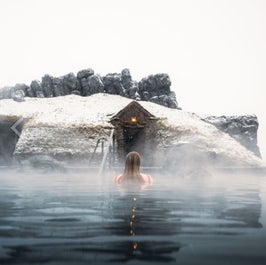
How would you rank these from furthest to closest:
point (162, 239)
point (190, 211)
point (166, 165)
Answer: point (166, 165) → point (190, 211) → point (162, 239)

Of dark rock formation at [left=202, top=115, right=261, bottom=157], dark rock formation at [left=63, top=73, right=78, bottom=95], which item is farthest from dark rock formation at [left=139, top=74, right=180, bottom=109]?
dark rock formation at [left=202, top=115, right=261, bottom=157]

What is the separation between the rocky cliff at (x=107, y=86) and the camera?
79750 mm

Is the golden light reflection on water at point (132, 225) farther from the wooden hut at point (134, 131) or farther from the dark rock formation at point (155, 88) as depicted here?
the dark rock formation at point (155, 88)

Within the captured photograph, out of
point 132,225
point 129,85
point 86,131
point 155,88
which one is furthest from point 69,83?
point 132,225

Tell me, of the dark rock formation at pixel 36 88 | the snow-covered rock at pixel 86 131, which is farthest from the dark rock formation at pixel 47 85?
the snow-covered rock at pixel 86 131

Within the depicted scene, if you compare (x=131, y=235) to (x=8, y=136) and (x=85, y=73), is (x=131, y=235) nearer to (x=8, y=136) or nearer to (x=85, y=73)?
(x=8, y=136)

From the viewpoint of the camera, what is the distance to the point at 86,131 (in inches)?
1951

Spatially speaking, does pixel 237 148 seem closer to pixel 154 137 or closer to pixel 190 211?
pixel 154 137

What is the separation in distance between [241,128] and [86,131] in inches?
1135

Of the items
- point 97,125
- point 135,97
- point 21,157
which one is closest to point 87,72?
point 135,97

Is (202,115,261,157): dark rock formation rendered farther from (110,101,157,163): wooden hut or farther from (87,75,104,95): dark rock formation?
(87,75,104,95): dark rock formation

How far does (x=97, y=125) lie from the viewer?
166 ft

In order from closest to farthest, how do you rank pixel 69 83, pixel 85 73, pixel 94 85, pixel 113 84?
pixel 94 85 → pixel 113 84 → pixel 85 73 → pixel 69 83

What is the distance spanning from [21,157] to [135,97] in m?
38.7
